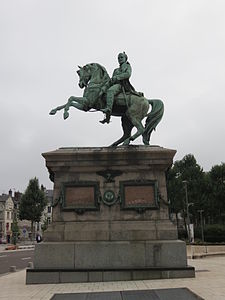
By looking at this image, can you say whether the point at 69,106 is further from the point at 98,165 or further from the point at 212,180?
the point at 212,180

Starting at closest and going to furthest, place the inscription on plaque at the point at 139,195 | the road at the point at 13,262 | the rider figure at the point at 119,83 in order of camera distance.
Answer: the inscription on plaque at the point at 139,195 → the rider figure at the point at 119,83 → the road at the point at 13,262

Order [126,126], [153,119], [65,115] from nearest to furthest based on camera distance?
[65,115] < [153,119] < [126,126]

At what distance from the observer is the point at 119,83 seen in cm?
1400

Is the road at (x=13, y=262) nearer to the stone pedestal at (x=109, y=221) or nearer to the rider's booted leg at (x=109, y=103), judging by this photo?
the stone pedestal at (x=109, y=221)

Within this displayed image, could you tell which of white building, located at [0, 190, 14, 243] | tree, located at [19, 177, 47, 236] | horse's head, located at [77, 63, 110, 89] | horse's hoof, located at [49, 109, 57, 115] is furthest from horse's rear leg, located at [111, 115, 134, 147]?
white building, located at [0, 190, 14, 243]

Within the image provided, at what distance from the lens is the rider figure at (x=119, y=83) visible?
13508 mm

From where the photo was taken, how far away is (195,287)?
9.34m

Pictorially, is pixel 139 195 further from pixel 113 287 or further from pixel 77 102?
pixel 77 102

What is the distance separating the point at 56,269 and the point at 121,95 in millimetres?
6907

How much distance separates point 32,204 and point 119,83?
5441 centimetres

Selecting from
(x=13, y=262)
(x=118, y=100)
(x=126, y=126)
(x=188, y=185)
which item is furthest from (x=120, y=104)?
(x=188, y=185)

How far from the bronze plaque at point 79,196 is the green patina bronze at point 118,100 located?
7.76ft

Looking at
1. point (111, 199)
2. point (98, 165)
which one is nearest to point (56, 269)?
point (111, 199)

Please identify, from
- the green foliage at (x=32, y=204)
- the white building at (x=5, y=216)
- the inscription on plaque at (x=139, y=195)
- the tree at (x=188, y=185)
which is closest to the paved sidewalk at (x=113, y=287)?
the inscription on plaque at (x=139, y=195)
